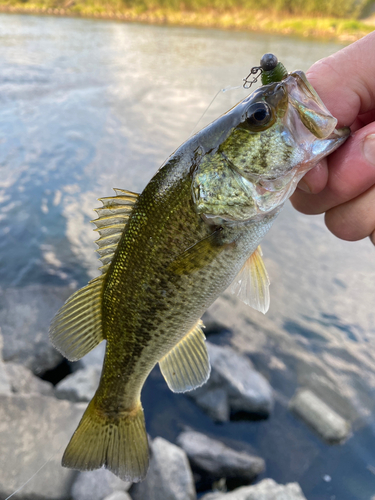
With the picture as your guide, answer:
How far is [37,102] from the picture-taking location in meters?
12.8

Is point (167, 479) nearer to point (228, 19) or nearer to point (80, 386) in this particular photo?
point (80, 386)

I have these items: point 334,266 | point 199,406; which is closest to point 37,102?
point 334,266

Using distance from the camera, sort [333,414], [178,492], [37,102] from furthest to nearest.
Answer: [37,102] < [333,414] < [178,492]

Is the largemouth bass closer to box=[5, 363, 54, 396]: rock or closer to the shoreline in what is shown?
box=[5, 363, 54, 396]: rock

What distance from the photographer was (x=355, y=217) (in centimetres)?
196

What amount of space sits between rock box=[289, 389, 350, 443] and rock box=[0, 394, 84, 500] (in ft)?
7.89

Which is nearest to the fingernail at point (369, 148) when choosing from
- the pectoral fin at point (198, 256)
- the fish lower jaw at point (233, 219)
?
the fish lower jaw at point (233, 219)

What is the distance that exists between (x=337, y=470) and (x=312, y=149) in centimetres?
344

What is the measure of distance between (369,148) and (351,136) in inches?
4.8

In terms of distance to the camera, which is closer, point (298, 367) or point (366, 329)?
point (298, 367)

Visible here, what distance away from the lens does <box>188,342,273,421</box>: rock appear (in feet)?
12.5

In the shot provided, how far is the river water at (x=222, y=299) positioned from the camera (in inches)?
146

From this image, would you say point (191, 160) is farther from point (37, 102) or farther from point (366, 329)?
point (37, 102)

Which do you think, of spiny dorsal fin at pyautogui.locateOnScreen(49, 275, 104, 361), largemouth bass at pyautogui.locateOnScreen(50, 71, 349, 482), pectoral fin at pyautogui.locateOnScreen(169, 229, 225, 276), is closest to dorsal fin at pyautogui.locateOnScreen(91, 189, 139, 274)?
largemouth bass at pyautogui.locateOnScreen(50, 71, 349, 482)
